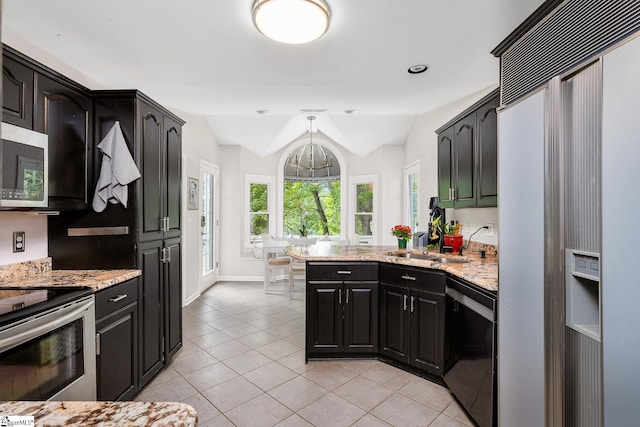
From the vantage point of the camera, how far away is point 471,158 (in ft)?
8.80

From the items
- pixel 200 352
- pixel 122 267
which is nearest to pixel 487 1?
pixel 122 267

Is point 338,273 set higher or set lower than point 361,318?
higher

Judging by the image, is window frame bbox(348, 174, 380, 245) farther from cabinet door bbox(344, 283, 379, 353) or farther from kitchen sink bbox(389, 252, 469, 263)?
cabinet door bbox(344, 283, 379, 353)

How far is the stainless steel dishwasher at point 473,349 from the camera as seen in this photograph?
6.00ft

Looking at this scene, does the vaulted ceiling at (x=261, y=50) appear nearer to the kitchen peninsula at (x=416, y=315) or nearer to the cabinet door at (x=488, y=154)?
the cabinet door at (x=488, y=154)

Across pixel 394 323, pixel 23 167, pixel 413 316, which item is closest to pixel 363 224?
pixel 394 323

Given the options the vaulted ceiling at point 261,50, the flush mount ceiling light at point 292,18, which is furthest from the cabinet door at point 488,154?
the flush mount ceiling light at point 292,18

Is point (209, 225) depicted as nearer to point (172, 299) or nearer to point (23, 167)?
point (172, 299)

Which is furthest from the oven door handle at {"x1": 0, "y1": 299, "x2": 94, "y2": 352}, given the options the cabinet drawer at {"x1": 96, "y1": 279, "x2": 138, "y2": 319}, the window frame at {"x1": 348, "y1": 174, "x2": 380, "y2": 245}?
the window frame at {"x1": 348, "y1": 174, "x2": 380, "y2": 245}

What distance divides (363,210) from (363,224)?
10.4 inches

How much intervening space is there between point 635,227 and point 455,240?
211cm

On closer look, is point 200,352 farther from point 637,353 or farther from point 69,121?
point 637,353

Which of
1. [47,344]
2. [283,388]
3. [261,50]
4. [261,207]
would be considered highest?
[261,50]

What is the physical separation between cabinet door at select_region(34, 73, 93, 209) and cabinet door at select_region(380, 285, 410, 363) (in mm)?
2397
